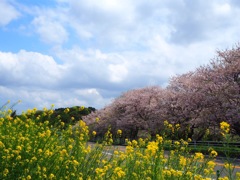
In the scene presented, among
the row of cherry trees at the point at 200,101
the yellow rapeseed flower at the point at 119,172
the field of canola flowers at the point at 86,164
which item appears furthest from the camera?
the row of cherry trees at the point at 200,101

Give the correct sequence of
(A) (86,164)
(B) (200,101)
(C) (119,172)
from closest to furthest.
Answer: (C) (119,172)
(A) (86,164)
(B) (200,101)

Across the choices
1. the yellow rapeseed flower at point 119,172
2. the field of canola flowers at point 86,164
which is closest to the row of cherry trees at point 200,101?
the field of canola flowers at point 86,164

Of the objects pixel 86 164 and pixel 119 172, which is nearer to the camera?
pixel 119 172

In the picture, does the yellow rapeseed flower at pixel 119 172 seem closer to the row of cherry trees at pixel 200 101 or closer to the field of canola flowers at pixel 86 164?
the field of canola flowers at pixel 86 164

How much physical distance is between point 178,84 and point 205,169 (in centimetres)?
3200

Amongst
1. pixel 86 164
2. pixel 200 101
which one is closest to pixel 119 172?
pixel 86 164

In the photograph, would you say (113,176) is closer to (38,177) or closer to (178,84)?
(38,177)

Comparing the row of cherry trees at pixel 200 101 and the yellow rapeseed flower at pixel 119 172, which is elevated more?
the row of cherry trees at pixel 200 101

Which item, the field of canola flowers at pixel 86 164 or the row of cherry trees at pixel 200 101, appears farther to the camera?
the row of cherry trees at pixel 200 101

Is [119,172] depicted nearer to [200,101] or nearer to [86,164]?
[86,164]

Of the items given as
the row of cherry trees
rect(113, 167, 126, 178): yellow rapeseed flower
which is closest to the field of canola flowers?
rect(113, 167, 126, 178): yellow rapeseed flower

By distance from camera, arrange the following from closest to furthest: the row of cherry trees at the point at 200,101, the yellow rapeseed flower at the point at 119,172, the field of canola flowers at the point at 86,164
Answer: the yellow rapeseed flower at the point at 119,172 < the field of canola flowers at the point at 86,164 < the row of cherry trees at the point at 200,101

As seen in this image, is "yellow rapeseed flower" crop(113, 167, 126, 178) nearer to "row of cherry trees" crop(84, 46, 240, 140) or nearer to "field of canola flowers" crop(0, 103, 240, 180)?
"field of canola flowers" crop(0, 103, 240, 180)

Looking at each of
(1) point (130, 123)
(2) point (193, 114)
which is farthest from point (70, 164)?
(1) point (130, 123)
